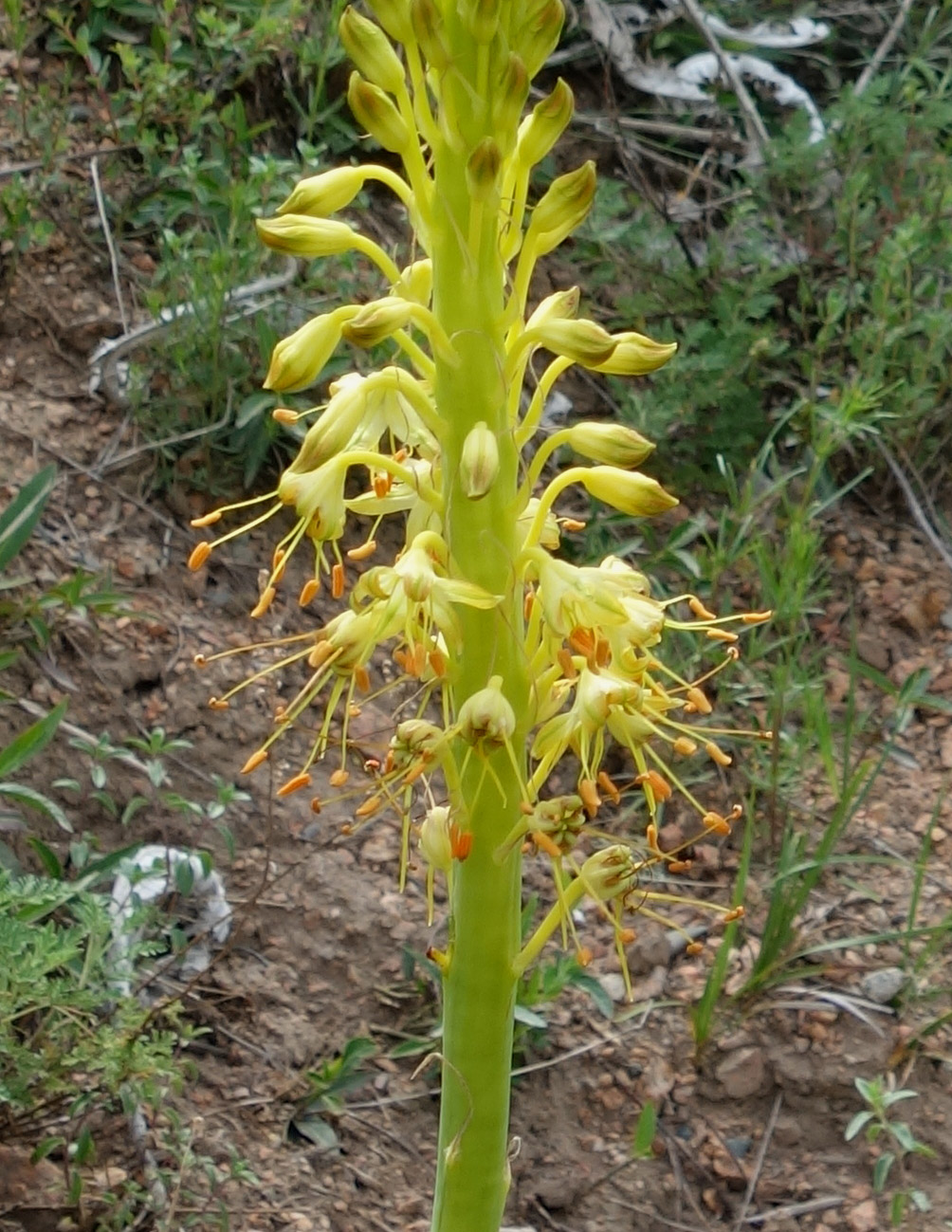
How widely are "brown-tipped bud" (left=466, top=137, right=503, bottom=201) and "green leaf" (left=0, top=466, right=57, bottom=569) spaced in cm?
175

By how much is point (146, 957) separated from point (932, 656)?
2.30 metres

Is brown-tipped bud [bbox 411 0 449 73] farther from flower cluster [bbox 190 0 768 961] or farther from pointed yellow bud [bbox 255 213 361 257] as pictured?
pointed yellow bud [bbox 255 213 361 257]

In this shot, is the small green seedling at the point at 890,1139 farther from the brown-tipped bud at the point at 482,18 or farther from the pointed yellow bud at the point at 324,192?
the brown-tipped bud at the point at 482,18

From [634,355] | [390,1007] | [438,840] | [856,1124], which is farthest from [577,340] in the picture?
[856,1124]

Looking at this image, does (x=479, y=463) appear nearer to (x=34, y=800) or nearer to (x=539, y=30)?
(x=539, y=30)

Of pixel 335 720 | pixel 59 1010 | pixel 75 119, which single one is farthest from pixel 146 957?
pixel 75 119

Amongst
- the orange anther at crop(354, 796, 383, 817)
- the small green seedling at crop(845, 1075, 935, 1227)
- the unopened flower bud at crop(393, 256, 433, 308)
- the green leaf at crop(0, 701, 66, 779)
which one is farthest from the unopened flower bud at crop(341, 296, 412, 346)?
the small green seedling at crop(845, 1075, 935, 1227)

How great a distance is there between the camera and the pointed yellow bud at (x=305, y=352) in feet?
5.97

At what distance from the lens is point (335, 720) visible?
388cm

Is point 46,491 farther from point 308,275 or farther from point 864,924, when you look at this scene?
point 864,924

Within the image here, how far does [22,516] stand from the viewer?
3.19 metres

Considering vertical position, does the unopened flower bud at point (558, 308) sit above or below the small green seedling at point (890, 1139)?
above

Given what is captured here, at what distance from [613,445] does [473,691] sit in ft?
1.13

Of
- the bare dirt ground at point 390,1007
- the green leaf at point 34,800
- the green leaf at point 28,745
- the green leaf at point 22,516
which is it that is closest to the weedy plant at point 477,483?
the bare dirt ground at point 390,1007
